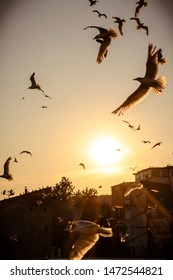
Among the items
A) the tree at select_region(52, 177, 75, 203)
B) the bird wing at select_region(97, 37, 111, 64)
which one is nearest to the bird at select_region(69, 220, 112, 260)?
the bird wing at select_region(97, 37, 111, 64)

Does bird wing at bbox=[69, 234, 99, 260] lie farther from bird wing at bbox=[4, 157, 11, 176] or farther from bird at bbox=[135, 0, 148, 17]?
bird at bbox=[135, 0, 148, 17]

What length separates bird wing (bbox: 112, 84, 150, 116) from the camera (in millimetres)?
5512

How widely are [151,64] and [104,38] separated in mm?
655

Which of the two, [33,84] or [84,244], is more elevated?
[33,84]

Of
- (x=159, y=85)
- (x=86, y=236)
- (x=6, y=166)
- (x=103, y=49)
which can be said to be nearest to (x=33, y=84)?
(x=103, y=49)

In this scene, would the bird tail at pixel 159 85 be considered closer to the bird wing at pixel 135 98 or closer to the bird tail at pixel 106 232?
the bird wing at pixel 135 98

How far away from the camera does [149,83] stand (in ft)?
17.9

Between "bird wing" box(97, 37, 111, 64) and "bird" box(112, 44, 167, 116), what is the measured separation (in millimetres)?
474

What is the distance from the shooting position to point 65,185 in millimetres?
25875

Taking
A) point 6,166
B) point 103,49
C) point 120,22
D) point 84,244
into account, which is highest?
point 120,22

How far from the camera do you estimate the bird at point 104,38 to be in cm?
565

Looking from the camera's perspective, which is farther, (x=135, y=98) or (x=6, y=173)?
(x=6, y=173)

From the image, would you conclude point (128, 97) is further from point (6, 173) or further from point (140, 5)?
point (6, 173)
